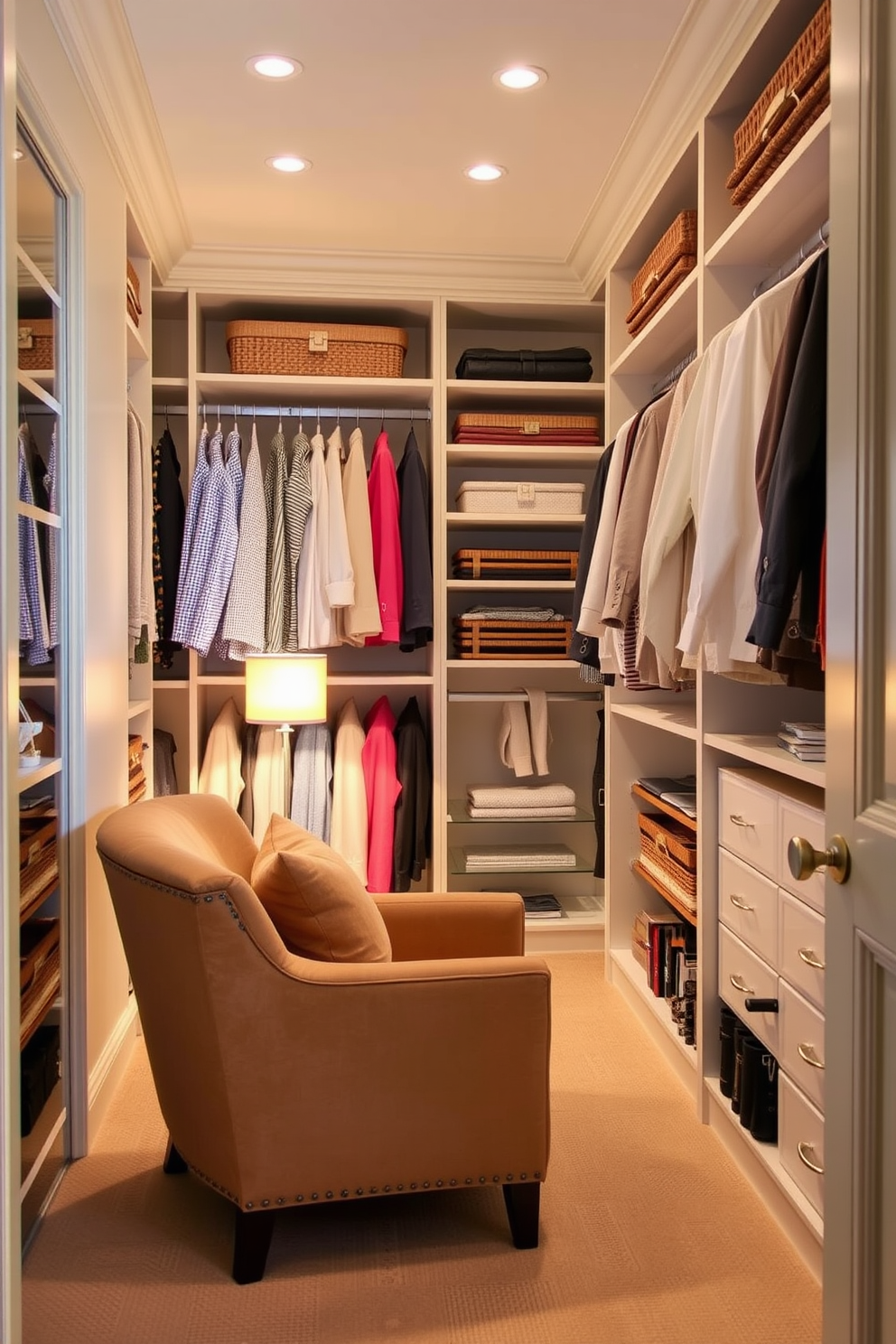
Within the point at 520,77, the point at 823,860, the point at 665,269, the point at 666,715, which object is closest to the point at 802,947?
the point at 823,860

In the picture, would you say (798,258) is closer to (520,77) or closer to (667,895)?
(520,77)

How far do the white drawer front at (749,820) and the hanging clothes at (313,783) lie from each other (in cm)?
172

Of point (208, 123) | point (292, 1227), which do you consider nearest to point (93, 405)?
point (208, 123)

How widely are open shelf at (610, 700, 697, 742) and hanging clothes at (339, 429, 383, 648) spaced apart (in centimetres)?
94

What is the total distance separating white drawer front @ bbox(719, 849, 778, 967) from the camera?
2264mm

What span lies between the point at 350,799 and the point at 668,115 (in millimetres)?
2443

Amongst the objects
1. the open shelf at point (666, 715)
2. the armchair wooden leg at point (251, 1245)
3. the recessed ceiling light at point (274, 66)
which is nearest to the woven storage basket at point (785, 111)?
the recessed ceiling light at point (274, 66)

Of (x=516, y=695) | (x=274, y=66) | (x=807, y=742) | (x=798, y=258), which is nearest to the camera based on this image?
(x=807, y=742)

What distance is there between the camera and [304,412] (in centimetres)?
410

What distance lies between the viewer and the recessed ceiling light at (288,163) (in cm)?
302

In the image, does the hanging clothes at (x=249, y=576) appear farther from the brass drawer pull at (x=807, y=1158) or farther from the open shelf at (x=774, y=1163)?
the brass drawer pull at (x=807, y=1158)

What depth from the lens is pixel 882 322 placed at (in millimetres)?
1145

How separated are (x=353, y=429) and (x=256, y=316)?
0.58m

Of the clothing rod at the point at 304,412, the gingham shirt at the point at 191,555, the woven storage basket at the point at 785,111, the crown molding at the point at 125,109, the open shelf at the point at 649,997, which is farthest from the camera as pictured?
the clothing rod at the point at 304,412
